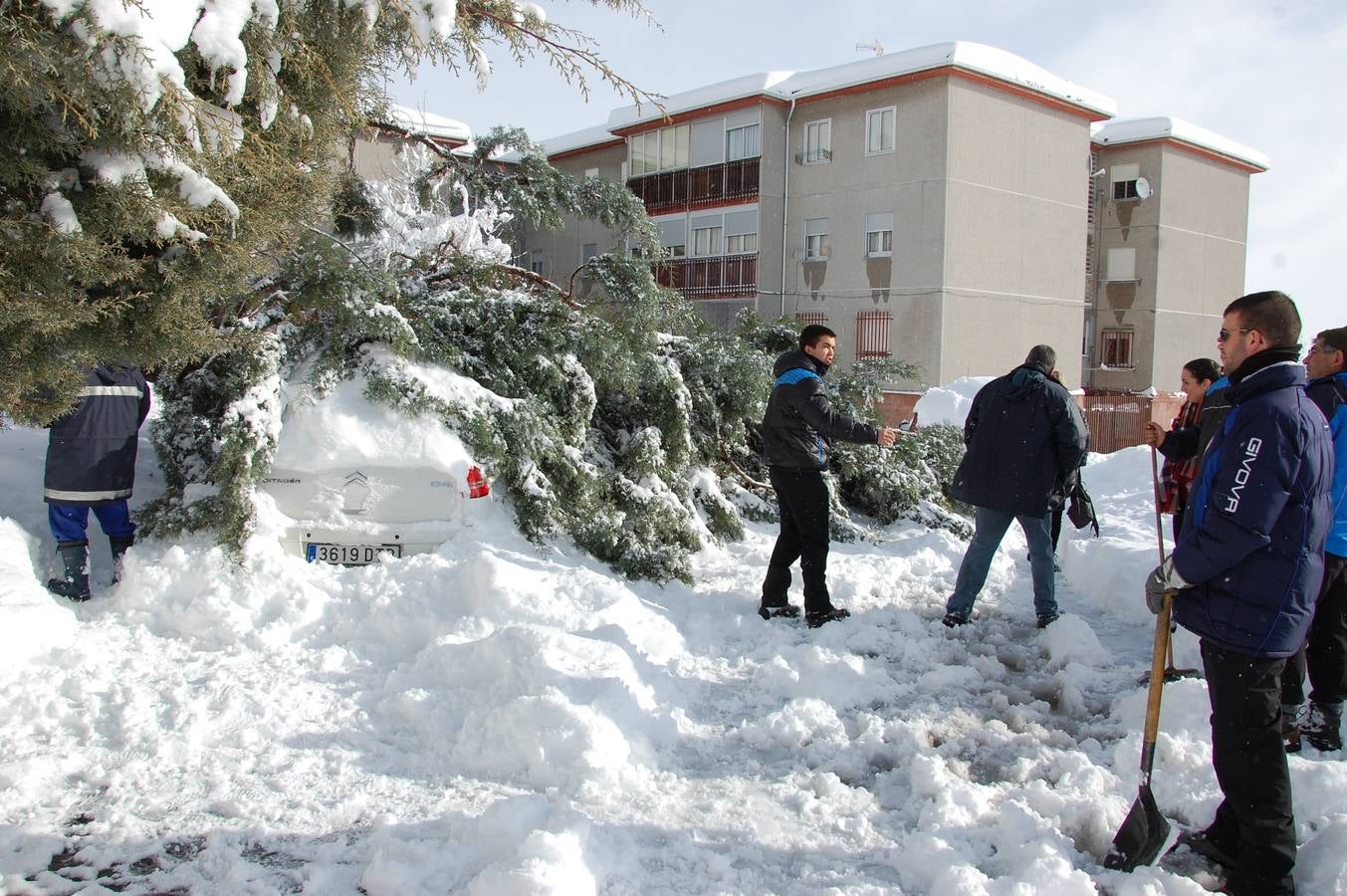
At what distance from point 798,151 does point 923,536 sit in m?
19.7

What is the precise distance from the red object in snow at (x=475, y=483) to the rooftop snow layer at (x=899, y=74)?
54.4 feet

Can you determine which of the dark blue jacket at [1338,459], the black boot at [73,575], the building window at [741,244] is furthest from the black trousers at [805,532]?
the building window at [741,244]

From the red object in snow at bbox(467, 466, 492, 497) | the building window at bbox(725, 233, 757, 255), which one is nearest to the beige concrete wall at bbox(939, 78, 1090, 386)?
the building window at bbox(725, 233, 757, 255)

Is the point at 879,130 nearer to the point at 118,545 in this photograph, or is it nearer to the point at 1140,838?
the point at 118,545

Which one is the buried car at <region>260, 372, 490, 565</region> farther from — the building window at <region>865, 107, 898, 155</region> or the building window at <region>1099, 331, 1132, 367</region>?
the building window at <region>1099, 331, 1132, 367</region>

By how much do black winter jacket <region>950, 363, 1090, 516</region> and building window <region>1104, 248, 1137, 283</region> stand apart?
90.6ft

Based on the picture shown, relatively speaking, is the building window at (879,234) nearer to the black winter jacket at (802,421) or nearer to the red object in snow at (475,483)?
the black winter jacket at (802,421)

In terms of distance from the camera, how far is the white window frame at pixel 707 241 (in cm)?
2708

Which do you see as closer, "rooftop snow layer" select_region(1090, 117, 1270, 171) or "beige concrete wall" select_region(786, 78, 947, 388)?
"beige concrete wall" select_region(786, 78, 947, 388)

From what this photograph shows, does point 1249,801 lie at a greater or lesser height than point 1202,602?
lesser

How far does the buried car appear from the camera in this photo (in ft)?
18.3

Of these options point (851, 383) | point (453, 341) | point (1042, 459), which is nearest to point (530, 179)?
point (453, 341)

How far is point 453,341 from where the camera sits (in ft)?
23.0

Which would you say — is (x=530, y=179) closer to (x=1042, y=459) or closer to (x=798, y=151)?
(x=1042, y=459)
